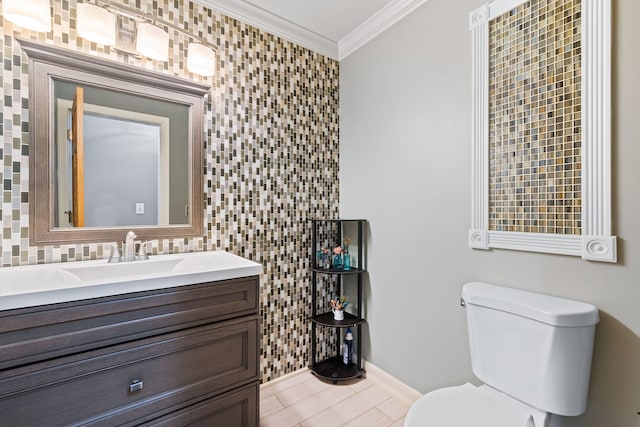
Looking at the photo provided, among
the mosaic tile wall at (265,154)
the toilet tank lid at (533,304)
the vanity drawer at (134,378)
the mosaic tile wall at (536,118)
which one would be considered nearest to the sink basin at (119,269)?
the mosaic tile wall at (265,154)

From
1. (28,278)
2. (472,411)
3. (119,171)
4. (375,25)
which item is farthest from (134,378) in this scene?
(375,25)

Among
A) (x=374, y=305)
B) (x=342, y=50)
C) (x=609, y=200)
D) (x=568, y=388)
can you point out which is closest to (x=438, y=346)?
(x=374, y=305)

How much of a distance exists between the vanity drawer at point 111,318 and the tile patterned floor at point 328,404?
0.76m

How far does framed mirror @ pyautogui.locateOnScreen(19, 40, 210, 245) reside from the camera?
4.29 feet

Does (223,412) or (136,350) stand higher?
(136,350)

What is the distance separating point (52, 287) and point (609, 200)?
6.10 ft

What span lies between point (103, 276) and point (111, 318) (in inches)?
14.5

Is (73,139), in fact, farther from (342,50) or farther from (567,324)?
(567,324)

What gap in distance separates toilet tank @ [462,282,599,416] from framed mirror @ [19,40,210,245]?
1.48 meters

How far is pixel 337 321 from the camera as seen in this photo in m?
2.01

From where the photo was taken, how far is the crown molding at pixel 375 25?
1733 millimetres

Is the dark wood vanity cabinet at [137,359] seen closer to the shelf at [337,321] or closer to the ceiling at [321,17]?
the shelf at [337,321]

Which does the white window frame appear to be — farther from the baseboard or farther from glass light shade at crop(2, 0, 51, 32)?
glass light shade at crop(2, 0, 51, 32)

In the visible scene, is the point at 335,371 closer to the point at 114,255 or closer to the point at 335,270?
the point at 335,270
